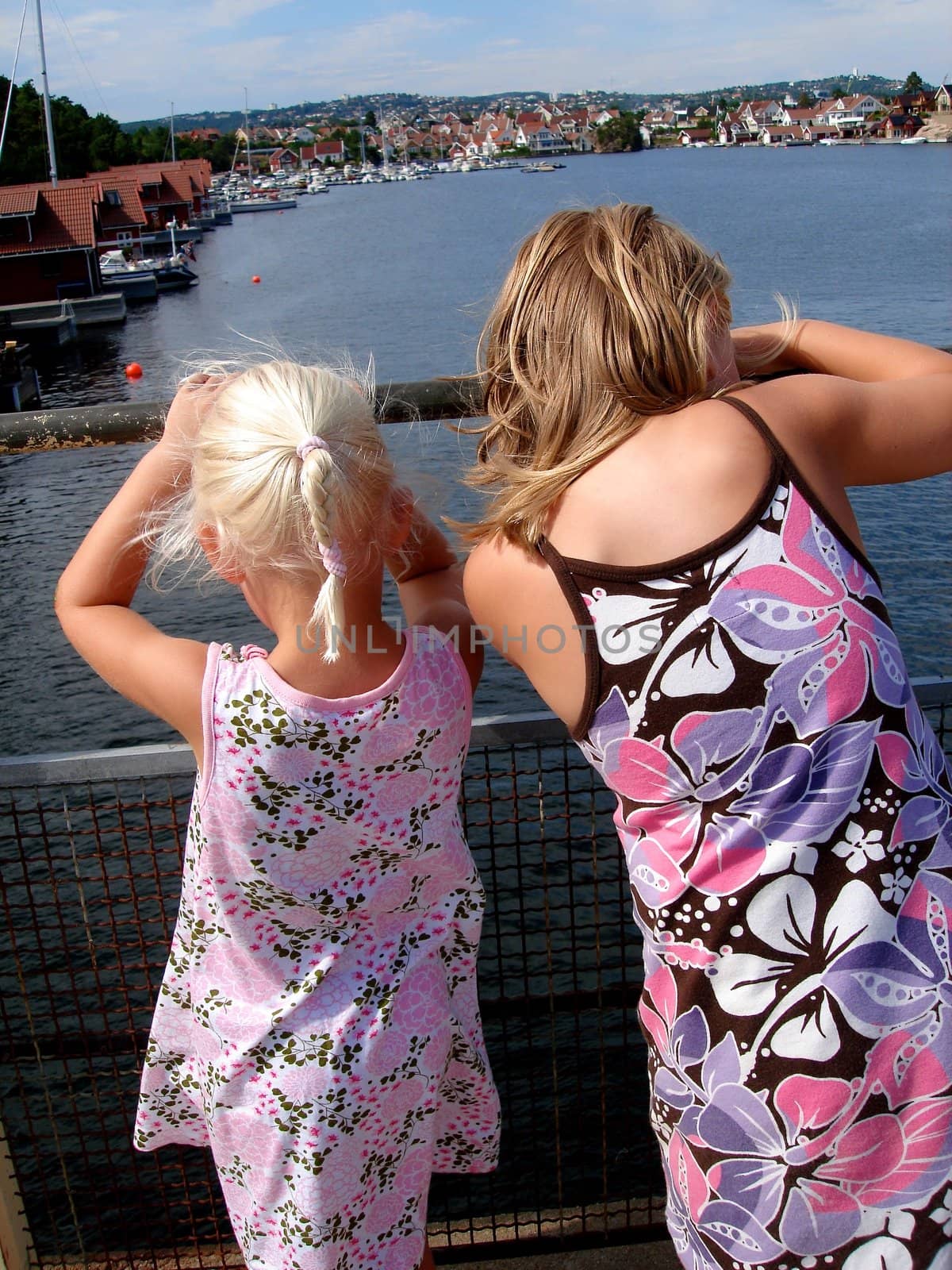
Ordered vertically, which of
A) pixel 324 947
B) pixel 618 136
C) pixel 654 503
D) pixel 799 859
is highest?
pixel 618 136

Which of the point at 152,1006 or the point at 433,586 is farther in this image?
the point at 152,1006

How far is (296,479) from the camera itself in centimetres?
154

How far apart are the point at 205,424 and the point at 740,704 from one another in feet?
2.68

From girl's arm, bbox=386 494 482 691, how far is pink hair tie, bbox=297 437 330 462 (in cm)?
23

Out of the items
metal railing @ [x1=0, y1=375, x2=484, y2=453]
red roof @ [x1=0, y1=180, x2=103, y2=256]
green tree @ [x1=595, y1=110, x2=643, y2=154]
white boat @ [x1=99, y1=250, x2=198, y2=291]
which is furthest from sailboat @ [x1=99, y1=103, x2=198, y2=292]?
green tree @ [x1=595, y1=110, x2=643, y2=154]

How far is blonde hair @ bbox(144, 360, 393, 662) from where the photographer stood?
5.02ft

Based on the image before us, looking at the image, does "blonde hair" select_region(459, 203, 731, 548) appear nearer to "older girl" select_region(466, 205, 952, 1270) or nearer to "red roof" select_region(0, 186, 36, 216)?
"older girl" select_region(466, 205, 952, 1270)

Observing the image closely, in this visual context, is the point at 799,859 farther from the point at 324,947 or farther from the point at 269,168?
the point at 269,168

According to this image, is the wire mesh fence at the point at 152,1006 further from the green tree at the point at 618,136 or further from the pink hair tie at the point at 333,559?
the green tree at the point at 618,136

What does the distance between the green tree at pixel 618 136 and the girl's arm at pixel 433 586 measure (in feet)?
578

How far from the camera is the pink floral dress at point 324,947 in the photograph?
1.61 m

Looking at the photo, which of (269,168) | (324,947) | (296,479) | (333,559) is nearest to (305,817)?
(324,947)

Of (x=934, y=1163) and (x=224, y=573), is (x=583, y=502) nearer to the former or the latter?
(x=224, y=573)

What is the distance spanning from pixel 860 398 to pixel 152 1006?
6.58 ft
